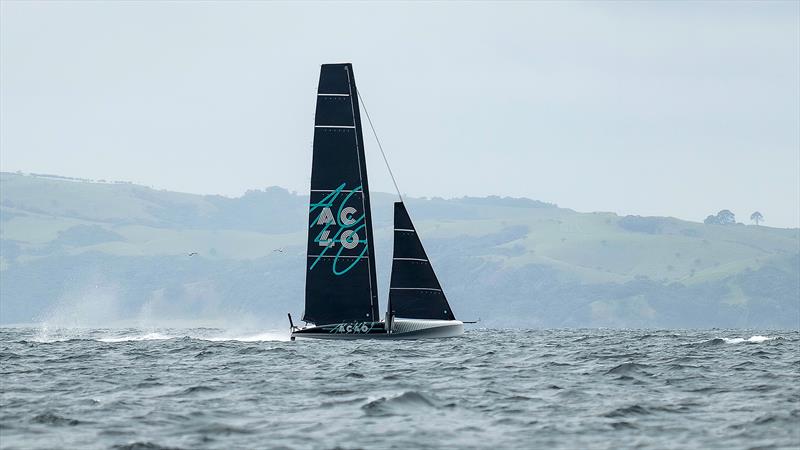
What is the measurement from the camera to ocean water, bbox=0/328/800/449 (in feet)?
86.7

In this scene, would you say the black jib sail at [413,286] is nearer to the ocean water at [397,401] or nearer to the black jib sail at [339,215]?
the black jib sail at [339,215]

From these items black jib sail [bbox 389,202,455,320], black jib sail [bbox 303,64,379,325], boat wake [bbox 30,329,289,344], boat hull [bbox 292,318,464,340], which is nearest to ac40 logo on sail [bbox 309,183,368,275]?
black jib sail [bbox 303,64,379,325]

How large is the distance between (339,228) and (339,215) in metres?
0.63

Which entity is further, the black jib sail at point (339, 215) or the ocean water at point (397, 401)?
the black jib sail at point (339, 215)

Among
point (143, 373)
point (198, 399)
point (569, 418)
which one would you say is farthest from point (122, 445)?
point (143, 373)

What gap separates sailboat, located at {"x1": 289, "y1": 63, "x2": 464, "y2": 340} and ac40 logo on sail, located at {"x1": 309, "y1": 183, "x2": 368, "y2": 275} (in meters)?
0.04

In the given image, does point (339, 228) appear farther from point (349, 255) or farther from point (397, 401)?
point (397, 401)

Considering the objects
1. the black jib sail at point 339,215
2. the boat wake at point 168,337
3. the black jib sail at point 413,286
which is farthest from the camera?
the boat wake at point 168,337

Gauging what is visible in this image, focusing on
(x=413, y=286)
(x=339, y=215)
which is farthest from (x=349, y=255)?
(x=413, y=286)

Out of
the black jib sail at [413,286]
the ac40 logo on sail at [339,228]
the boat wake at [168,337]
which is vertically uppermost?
the ac40 logo on sail at [339,228]

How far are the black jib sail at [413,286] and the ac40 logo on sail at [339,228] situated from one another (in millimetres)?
1528

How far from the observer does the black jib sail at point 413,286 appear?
2175 inches

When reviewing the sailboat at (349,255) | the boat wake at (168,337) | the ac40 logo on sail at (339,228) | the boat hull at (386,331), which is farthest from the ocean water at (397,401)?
the boat wake at (168,337)

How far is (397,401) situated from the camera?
104 feet
